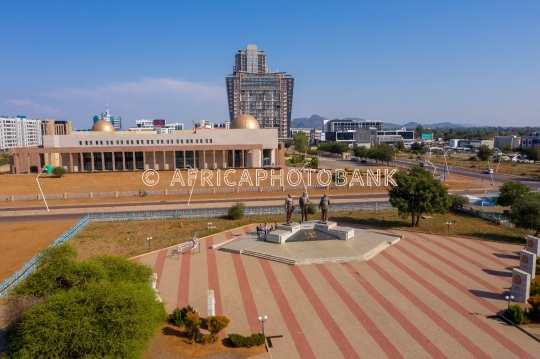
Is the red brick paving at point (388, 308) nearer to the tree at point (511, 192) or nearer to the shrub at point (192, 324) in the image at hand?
the shrub at point (192, 324)

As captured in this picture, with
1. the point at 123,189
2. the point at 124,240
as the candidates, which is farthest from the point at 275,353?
the point at 123,189

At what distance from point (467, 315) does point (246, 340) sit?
10.8 metres

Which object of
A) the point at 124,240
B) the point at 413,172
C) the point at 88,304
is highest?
the point at 413,172

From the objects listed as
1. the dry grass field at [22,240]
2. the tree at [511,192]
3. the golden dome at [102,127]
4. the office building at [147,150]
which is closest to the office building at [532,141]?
the office building at [147,150]

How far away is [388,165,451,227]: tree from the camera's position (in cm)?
3462

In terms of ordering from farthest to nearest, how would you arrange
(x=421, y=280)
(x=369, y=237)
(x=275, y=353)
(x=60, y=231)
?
(x=60, y=231) → (x=369, y=237) → (x=421, y=280) → (x=275, y=353)

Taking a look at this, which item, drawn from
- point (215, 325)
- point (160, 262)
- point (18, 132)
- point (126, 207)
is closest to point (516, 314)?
point (215, 325)

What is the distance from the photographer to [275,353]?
15258 millimetres

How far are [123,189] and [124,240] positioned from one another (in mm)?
28858

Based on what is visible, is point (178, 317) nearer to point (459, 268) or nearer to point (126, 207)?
point (459, 268)

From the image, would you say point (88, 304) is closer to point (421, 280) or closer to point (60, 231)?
point (421, 280)

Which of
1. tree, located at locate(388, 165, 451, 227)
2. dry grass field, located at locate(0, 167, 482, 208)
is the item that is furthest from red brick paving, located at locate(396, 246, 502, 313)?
dry grass field, located at locate(0, 167, 482, 208)

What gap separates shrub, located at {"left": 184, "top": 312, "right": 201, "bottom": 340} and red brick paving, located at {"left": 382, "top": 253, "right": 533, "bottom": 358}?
493 inches

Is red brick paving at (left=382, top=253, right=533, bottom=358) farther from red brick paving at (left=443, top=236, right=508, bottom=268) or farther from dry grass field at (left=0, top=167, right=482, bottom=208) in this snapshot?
dry grass field at (left=0, top=167, right=482, bottom=208)
